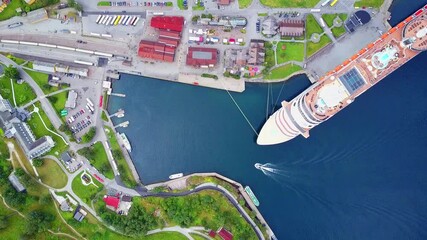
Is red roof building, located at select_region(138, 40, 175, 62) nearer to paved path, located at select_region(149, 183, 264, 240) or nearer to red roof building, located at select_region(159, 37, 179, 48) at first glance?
red roof building, located at select_region(159, 37, 179, 48)

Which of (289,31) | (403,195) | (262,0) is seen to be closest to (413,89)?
(403,195)

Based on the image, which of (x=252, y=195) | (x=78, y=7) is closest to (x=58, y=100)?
(x=78, y=7)

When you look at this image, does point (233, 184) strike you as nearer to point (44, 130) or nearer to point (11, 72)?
point (44, 130)

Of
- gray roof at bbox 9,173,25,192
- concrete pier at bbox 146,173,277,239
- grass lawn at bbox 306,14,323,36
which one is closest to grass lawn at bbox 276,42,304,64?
grass lawn at bbox 306,14,323,36

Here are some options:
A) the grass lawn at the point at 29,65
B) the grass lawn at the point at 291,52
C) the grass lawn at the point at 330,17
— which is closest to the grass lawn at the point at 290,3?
the grass lawn at the point at 330,17

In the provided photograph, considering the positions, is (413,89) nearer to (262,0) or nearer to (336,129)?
(336,129)

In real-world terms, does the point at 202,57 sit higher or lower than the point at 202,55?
lower
